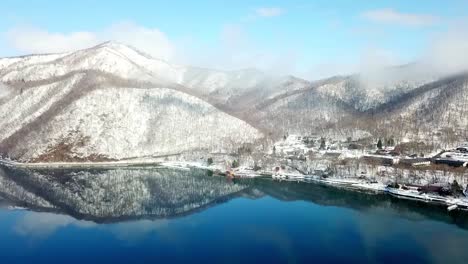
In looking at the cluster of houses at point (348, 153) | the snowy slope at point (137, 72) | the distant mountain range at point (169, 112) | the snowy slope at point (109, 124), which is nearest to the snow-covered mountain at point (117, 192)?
the snowy slope at point (109, 124)

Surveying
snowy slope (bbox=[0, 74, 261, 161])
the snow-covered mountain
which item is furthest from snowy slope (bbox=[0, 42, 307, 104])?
the snow-covered mountain

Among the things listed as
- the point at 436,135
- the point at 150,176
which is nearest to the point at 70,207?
the point at 150,176

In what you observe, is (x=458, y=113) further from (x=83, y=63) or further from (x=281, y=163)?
(x=83, y=63)

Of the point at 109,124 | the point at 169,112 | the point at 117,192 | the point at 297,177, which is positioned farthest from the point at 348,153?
the point at 109,124

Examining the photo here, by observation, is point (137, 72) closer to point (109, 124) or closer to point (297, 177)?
point (109, 124)

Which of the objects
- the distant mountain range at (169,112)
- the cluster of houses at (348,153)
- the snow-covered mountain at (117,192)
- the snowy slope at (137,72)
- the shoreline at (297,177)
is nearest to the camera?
the snow-covered mountain at (117,192)

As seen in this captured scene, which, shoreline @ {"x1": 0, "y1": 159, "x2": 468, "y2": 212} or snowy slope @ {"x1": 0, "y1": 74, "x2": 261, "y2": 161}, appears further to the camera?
snowy slope @ {"x1": 0, "y1": 74, "x2": 261, "y2": 161}

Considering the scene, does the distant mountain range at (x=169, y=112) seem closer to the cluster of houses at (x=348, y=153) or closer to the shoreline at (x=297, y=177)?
the shoreline at (x=297, y=177)

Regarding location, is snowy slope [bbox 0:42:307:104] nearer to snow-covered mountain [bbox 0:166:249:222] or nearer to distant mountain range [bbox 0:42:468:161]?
distant mountain range [bbox 0:42:468:161]
